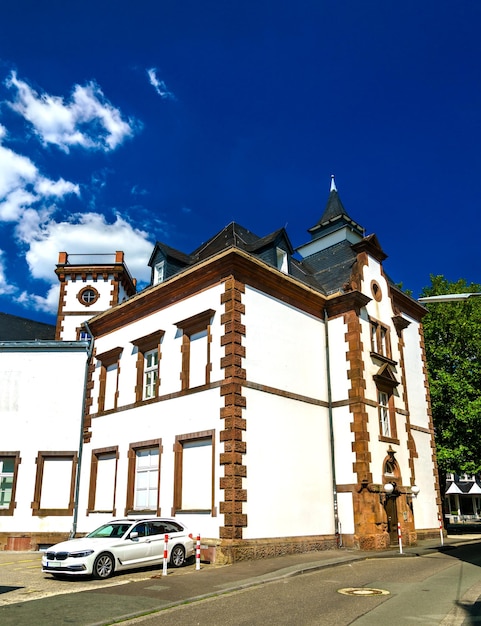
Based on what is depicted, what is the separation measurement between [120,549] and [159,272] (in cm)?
1247

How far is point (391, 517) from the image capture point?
72.1ft

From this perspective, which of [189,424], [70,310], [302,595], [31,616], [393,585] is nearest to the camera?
[31,616]

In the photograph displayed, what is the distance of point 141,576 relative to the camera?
14.5 metres

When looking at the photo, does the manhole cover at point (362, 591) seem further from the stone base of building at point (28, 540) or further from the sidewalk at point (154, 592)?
the stone base of building at point (28, 540)

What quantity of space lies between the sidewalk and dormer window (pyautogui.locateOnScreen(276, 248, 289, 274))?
10.5 metres

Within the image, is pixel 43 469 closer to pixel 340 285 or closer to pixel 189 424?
pixel 189 424

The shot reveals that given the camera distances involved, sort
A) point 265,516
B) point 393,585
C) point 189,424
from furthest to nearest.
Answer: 1. point 189,424
2. point 265,516
3. point 393,585

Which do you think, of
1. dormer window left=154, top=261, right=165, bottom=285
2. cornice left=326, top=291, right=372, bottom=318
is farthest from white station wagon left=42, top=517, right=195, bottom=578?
cornice left=326, top=291, right=372, bottom=318

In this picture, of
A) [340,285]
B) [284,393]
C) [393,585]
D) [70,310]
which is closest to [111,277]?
[70,310]

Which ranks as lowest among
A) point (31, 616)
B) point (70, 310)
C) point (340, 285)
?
point (31, 616)

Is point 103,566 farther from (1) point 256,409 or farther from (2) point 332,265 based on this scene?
(2) point 332,265

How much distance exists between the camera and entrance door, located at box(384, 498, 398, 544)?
2172 cm

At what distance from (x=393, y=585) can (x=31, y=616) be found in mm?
7438

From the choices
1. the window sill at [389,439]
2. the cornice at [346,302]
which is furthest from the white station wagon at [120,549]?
the cornice at [346,302]
